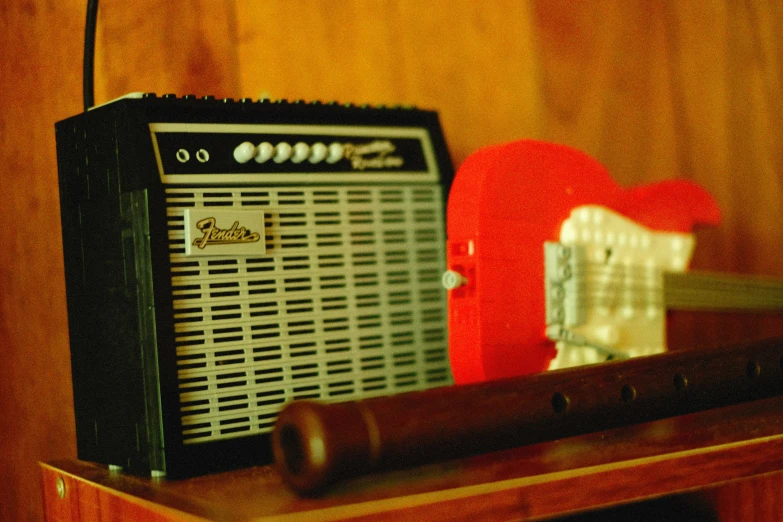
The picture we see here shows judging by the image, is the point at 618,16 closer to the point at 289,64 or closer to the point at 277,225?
the point at 289,64

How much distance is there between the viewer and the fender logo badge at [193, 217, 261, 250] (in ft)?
2.62

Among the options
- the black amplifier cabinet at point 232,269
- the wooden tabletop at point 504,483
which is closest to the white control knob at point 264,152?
the black amplifier cabinet at point 232,269

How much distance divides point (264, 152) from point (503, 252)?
0.87ft

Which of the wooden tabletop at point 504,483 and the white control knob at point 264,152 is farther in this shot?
the white control knob at point 264,152

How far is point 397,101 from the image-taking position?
1273 mm

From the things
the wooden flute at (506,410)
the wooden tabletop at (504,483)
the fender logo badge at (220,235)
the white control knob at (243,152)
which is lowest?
the wooden tabletop at (504,483)

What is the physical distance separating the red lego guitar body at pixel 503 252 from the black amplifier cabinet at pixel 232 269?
0.11 metres

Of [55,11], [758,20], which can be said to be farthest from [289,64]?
[758,20]

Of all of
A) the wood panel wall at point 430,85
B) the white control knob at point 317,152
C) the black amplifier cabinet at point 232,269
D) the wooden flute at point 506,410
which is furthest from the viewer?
the wood panel wall at point 430,85

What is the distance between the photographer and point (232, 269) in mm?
823

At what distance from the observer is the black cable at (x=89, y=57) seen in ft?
3.07

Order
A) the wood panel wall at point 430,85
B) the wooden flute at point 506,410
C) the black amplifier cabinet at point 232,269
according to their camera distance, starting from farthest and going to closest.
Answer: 1. the wood panel wall at point 430,85
2. the black amplifier cabinet at point 232,269
3. the wooden flute at point 506,410

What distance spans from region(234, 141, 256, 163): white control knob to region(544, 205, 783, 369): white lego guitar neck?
326 millimetres

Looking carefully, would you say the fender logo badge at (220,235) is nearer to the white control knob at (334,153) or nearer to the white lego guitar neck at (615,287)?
the white control knob at (334,153)
